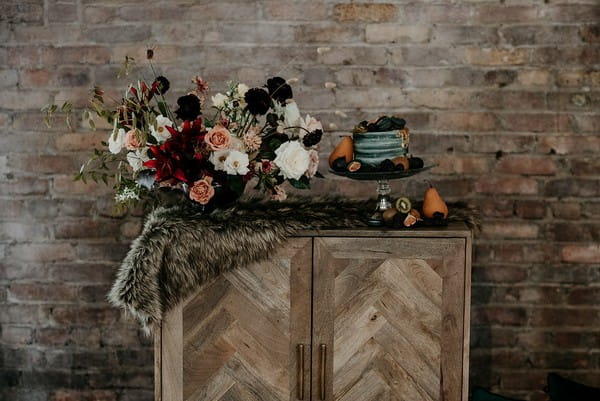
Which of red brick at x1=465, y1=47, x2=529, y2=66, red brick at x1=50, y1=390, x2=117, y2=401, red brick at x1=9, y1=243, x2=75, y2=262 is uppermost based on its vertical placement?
red brick at x1=465, y1=47, x2=529, y2=66

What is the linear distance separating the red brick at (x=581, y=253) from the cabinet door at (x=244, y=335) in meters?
1.15

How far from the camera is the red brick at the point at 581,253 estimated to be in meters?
2.49

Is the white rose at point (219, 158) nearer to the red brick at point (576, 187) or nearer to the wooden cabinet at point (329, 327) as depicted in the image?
the wooden cabinet at point (329, 327)

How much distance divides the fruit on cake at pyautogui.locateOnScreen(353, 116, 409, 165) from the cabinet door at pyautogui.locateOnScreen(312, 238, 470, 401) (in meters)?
0.27

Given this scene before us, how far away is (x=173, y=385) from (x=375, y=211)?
2.74ft

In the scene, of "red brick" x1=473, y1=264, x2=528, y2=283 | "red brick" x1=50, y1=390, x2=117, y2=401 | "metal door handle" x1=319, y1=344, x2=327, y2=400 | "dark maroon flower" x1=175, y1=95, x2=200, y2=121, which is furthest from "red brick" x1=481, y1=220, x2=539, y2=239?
"red brick" x1=50, y1=390, x2=117, y2=401

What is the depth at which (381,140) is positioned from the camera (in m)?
1.98

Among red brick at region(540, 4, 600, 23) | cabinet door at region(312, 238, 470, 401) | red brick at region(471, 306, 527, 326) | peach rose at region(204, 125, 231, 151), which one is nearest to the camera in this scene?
peach rose at region(204, 125, 231, 151)

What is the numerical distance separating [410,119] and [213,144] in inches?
37.6

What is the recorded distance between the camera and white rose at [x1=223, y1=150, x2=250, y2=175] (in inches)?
72.7

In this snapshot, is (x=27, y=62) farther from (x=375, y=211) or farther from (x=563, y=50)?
(x=563, y=50)

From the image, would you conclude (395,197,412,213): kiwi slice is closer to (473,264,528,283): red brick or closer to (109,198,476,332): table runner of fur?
(109,198,476,332): table runner of fur

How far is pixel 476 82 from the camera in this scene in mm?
2453

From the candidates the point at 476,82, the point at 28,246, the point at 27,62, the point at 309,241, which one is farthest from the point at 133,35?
the point at 476,82
